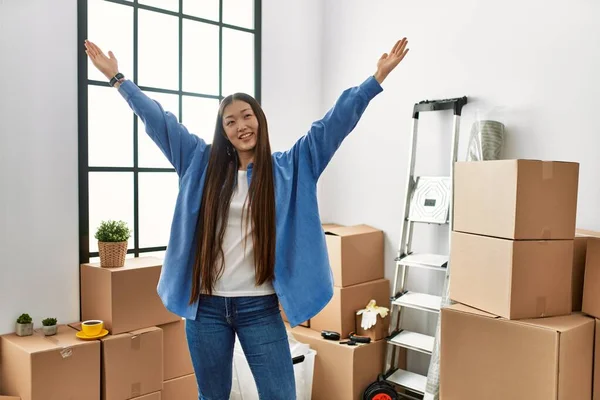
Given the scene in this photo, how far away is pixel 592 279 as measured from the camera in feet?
6.51

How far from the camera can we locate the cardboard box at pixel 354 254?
9.72 ft

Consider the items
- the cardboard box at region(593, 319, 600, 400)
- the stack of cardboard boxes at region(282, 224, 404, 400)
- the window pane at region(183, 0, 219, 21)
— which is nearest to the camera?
the cardboard box at region(593, 319, 600, 400)

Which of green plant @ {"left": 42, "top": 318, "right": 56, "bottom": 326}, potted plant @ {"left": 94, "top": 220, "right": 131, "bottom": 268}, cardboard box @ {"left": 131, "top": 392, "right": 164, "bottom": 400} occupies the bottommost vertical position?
cardboard box @ {"left": 131, "top": 392, "right": 164, "bottom": 400}

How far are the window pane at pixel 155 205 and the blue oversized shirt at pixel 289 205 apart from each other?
49.9 inches

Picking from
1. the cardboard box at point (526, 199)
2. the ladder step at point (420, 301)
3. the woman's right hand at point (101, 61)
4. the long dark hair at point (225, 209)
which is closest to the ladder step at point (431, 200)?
the ladder step at point (420, 301)

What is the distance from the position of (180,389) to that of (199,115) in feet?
4.92

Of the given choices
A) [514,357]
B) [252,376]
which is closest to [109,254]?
[252,376]

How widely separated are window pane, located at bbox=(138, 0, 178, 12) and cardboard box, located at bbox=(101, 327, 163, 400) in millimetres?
1704

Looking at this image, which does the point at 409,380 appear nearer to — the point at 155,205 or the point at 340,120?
the point at 155,205

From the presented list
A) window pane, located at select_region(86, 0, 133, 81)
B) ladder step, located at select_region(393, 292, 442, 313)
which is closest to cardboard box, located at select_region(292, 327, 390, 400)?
ladder step, located at select_region(393, 292, 442, 313)

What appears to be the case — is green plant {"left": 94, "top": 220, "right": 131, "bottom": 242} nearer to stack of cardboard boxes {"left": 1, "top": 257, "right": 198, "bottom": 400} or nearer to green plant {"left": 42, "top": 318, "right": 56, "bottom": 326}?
stack of cardboard boxes {"left": 1, "top": 257, "right": 198, "bottom": 400}

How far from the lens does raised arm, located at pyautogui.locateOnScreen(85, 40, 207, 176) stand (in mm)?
1679

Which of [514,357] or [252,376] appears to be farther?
[252,376]

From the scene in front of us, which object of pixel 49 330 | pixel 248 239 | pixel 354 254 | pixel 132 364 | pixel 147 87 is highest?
pixel 147 87
